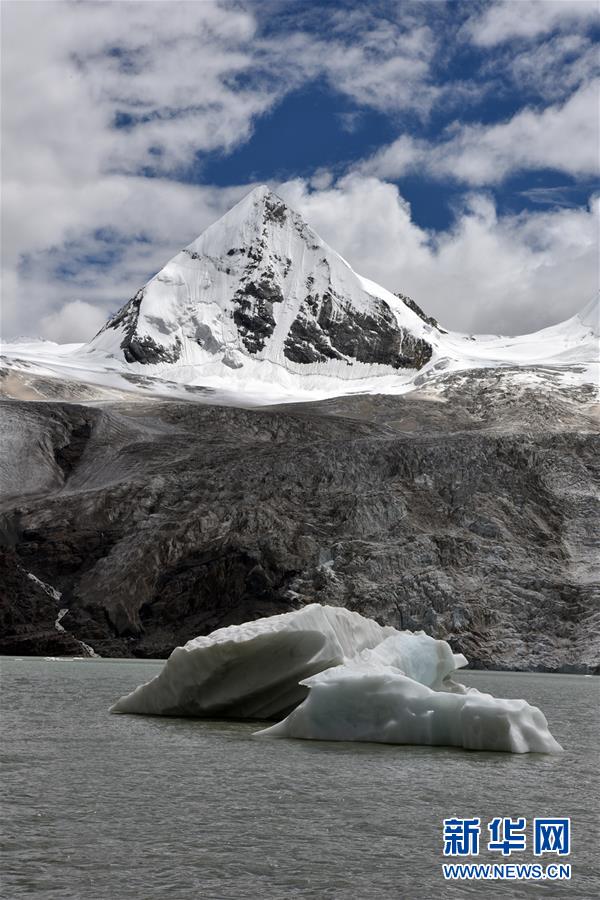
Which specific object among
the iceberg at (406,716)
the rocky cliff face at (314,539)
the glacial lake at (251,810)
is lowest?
the glacial lake at (251,810)

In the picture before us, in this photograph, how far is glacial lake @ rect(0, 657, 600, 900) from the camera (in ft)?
38.2

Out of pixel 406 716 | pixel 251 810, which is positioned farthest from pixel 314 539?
pixel 251 810

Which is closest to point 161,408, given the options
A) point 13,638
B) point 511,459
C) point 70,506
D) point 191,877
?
point 70,506

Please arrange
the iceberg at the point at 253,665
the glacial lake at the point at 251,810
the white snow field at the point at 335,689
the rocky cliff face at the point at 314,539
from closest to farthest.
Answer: the glacial lake at the point at 251,810 < the white snow field at the point at 335,689 < the iceberg at the point at 253,665 < the rocky cliff face at the point at 314,539

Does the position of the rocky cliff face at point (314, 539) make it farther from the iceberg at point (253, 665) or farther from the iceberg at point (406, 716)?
the iceberg at point (406, 716)

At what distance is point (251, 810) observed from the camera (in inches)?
597

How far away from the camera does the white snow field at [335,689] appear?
2112cm

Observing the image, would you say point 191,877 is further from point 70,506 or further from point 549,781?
point 70,506

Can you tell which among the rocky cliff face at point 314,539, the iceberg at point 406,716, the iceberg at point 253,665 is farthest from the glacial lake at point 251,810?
the rocky cliff face at point 314,539

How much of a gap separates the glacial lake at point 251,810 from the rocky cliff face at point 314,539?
5766cm

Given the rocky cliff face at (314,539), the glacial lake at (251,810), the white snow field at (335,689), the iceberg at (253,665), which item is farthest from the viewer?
the rocky cliff face at (314,539)

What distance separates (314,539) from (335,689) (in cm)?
6936

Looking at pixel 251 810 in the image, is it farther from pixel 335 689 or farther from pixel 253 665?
pixel 253 665

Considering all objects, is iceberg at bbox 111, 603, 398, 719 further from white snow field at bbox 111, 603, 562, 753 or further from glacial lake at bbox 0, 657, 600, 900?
glacial lake at bbox 0, 657, 600, 900
